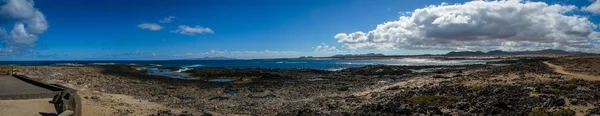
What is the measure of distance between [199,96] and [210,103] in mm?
4028

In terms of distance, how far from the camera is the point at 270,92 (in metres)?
26.7

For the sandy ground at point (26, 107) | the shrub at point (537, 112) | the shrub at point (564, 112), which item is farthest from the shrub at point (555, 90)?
the sandy ground at point (26, 107)

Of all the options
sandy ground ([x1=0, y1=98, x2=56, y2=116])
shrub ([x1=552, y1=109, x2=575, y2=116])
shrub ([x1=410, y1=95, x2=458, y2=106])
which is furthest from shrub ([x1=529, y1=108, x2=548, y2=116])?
sandy ground ([x1=0, y1=98, x2=56, y2=116])

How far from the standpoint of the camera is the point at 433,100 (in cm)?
1661

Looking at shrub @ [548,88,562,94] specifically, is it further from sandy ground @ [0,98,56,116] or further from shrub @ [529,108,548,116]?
sandy ground @ [0,98,56,116]

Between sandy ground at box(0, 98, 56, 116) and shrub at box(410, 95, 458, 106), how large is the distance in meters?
17.1

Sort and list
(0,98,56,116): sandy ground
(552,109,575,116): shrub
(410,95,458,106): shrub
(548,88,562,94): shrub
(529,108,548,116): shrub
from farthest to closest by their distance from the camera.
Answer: (410,95,458,106): shrub, (548,88,562,94): shrub, (0,98,56,116): sandy ground, (529,108,548,116): shrub, (552,109,575,116): shrub

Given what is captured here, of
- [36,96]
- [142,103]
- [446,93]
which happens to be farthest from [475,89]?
[36,96]

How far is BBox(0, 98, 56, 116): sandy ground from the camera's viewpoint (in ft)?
42.5

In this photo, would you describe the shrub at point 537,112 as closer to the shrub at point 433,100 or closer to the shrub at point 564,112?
the shrub at point 564,112

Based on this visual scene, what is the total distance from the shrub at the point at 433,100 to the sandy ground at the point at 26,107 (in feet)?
56.2

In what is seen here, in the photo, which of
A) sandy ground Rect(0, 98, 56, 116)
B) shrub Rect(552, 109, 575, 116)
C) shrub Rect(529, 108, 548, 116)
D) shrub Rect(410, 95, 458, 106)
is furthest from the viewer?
shrub Rect(410, 95, 458, 106)

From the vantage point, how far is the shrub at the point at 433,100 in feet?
52.6

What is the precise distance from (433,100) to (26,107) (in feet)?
62.8
